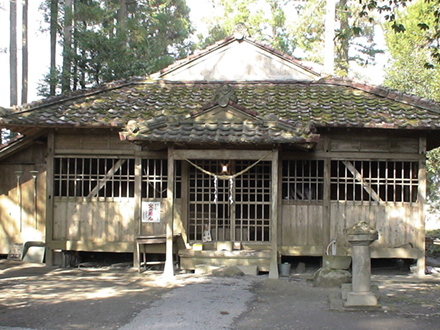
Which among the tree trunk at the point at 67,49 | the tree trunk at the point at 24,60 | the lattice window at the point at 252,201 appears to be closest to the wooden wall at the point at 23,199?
A: the lattice window at the point at 252,201

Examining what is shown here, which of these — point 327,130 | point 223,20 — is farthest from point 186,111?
point 223,20

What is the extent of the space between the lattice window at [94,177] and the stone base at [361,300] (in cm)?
618

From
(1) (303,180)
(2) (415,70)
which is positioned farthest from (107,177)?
(2) (415,70)

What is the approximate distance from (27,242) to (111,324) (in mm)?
6592

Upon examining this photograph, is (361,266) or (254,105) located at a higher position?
(254,105)

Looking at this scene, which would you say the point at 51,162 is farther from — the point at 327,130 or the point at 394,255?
the point at 394,255

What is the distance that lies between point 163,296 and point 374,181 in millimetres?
6103

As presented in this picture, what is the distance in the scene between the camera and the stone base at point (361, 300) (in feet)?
25.9

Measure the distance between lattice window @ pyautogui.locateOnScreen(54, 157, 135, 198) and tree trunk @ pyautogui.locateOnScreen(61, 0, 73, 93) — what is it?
30.0 feet

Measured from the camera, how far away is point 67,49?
2019cm

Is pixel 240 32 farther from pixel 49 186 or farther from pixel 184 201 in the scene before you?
pixel 49 186

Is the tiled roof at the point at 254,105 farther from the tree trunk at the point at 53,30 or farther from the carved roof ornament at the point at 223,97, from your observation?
the tree trunk at the point at 53,30

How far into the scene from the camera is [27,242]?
41.2 feet

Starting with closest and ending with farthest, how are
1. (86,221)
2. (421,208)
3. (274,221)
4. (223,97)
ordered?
(223,97) < (274,221) < (421,208) < (86,221)
